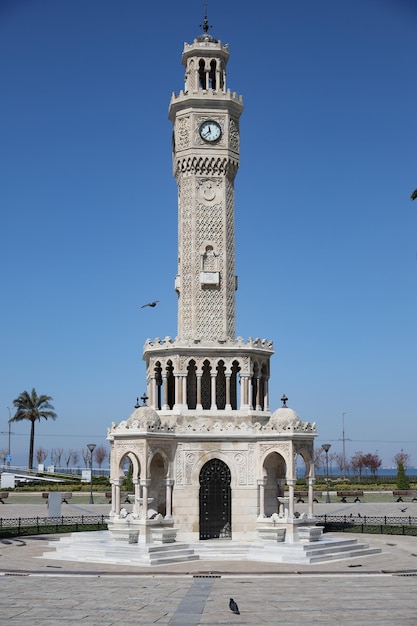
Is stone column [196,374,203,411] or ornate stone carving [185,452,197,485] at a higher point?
stone column [196,374,203,411]

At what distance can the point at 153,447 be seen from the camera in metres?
38.5

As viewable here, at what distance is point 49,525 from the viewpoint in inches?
1895

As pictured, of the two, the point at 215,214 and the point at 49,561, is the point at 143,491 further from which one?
the point at 215,214

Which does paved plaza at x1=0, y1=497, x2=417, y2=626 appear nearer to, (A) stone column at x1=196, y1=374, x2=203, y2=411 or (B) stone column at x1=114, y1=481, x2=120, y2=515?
(B) stone column at x1=114, y1=481, x2=120, y2=515

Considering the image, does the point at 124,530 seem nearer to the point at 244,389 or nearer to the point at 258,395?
the point at 244,389

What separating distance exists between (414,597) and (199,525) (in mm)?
15482

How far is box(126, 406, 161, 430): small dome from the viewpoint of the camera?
38156 mm

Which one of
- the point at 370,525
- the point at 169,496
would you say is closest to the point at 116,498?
the point at 169,496

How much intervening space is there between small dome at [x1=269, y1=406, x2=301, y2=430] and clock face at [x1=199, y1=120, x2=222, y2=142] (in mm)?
14464

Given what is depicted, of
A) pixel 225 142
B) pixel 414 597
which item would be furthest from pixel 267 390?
pixel 414 597

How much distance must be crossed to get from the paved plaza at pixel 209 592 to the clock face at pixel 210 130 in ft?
69.3

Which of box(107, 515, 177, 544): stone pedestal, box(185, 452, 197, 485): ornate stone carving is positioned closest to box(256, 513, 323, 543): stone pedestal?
box(185, 452, 197, 485): ornate stone carving

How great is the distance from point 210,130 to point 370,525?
2344 centimetres

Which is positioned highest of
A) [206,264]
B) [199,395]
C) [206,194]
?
[206,194]
